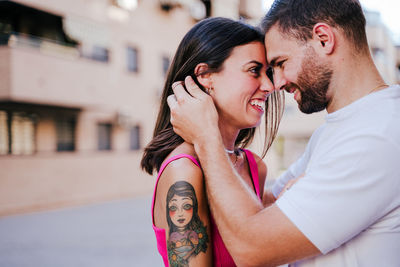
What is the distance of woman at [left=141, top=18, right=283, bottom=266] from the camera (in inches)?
75.7

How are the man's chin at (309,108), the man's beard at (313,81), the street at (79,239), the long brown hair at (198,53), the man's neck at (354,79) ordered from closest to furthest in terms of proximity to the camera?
the man's neck at (354,79), the man's beard at (313,81), the man's chin at (309,108), the long brown hair at (198,53), the street at (79,239)

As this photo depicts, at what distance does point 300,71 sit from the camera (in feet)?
6.46

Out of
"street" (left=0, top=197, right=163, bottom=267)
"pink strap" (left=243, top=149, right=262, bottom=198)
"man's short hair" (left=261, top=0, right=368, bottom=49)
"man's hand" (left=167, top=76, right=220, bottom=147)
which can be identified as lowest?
"street" (left=0, top=197, right=163, bottom=267)

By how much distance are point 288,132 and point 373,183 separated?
3445 centimetres

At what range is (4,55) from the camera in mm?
12695

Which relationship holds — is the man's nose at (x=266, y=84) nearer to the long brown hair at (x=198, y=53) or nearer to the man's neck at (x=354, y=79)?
the long brown hair at (x=198, y=53)

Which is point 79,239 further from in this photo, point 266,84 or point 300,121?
point 300,121

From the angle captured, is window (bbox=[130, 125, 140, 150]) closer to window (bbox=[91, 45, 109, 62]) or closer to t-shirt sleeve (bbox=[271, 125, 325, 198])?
window (bbox=[91, 45, 109, 62])

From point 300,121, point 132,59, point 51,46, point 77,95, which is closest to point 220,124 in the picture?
point 77,95

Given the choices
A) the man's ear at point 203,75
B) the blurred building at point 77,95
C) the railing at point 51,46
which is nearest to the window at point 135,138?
the blurred building at point 77,95

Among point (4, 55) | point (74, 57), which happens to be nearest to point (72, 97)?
point (74, 57)

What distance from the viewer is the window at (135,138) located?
61.6 feet

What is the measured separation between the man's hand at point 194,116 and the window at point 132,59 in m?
16.7

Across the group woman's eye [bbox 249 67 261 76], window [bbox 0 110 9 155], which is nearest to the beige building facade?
window [bbox 0 110 9 155]
